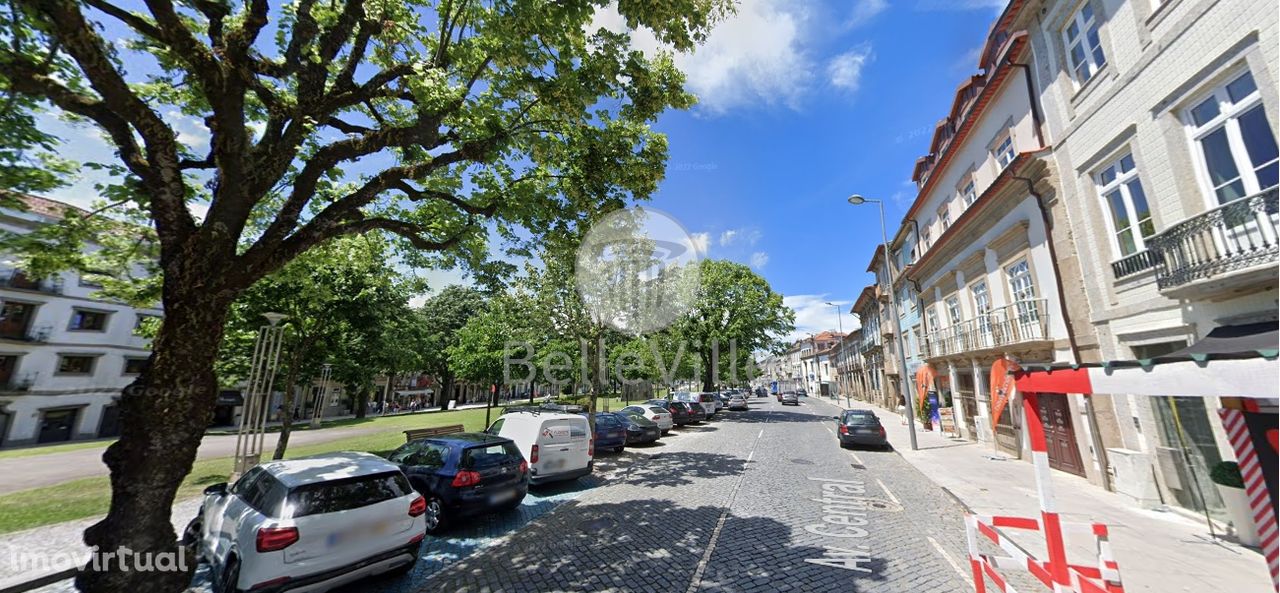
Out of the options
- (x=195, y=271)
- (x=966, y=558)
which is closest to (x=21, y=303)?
(x=195, y=271)

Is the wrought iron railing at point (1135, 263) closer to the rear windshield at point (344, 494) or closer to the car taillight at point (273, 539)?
the rear windshield at point (344, 494)

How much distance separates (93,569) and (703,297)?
29.6 metres

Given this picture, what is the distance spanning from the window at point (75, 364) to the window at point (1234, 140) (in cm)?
4447

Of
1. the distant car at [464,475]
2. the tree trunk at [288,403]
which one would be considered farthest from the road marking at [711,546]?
the tree trunk at [288,403]

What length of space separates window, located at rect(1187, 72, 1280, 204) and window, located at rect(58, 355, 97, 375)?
44.5 meters

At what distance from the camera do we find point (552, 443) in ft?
32.5

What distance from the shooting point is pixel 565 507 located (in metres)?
8.66

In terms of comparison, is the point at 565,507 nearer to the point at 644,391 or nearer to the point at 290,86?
the point at 290,86

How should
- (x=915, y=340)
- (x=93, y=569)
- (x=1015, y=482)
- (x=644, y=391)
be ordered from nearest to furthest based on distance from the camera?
1. (x=93, y=569)
2. (x=1015, y=482)
3. (x=915, y=340)
4. (x=644, y=391)

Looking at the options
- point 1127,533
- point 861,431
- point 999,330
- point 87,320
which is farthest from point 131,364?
point 999,330

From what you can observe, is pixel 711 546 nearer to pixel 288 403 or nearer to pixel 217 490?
pixel 217 490

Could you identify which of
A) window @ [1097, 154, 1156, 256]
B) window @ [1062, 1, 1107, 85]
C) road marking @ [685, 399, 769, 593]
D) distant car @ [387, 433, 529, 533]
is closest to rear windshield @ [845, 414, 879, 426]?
road marking @ [685, 399, 769, 593]

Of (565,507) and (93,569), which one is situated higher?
(93,569)

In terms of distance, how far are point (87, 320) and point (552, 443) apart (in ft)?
111
